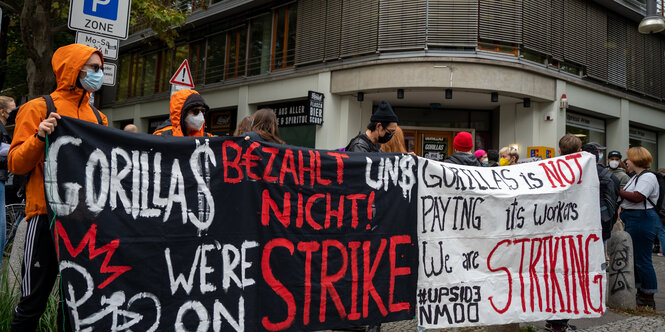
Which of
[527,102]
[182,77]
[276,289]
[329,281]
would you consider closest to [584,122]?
[527,102]

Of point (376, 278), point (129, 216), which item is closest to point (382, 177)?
point (376, 278)

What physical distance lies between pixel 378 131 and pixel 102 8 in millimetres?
3238

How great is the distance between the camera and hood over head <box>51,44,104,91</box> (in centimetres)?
315

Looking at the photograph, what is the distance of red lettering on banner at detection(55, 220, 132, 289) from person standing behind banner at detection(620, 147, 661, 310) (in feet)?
18.8

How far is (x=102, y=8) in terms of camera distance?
5430 mm

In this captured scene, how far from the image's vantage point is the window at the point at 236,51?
62.1 feet

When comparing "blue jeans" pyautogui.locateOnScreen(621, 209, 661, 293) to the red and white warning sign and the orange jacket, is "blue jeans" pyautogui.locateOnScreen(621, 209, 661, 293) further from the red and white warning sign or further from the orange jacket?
the red and white warning sign

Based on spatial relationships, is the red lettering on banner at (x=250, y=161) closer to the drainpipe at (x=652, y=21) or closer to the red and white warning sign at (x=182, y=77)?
the red and white warning sign at (x=182, y=77)

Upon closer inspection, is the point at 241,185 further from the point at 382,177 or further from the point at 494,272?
the point at 494,272

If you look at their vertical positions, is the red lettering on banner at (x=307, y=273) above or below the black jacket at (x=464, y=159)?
below

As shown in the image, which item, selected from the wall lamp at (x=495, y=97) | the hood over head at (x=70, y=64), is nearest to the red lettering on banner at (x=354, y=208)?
the hood over head at (x=70, y=64)

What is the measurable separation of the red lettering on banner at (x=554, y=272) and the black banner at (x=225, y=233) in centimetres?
107

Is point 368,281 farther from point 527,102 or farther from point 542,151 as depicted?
point 527,102


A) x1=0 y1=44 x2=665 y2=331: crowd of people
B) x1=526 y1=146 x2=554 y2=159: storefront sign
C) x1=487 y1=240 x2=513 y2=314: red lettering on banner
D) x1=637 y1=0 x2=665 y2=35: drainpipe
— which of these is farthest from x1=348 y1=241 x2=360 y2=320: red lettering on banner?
x1=526 y1=146 x2=554 y2=159: storefront sign
